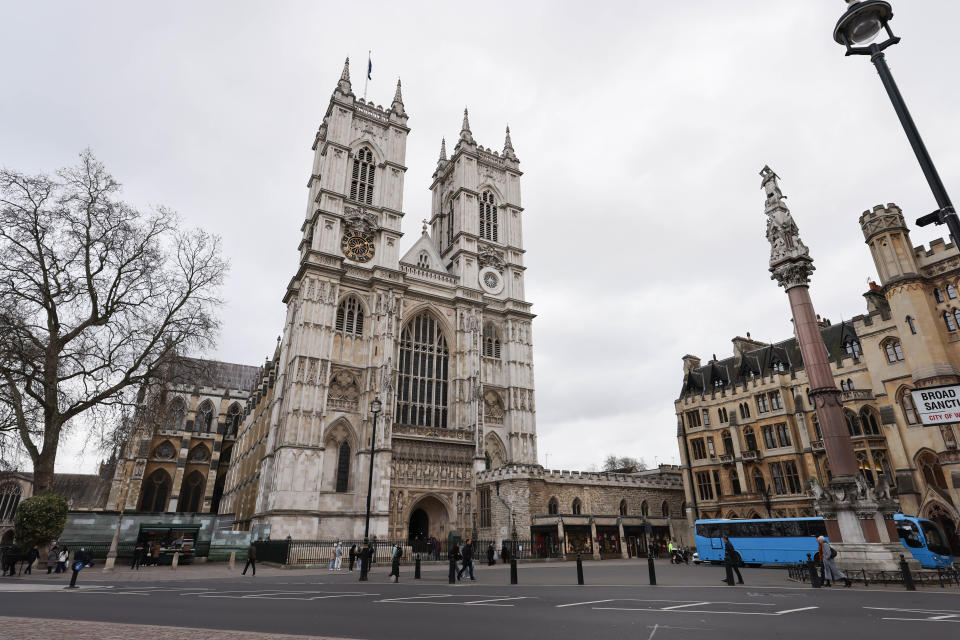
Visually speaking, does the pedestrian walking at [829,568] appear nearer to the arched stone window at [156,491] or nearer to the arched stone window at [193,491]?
the arched stone window at [156,491]

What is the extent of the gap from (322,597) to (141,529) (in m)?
22.3

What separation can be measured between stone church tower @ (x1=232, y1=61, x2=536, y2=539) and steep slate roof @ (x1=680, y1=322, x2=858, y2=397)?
44.1 ft

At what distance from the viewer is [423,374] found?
128ft

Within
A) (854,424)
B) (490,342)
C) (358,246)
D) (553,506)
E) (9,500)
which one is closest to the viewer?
(854,424)

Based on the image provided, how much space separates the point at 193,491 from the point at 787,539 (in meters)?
55.2

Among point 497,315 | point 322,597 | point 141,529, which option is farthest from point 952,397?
point 497,315

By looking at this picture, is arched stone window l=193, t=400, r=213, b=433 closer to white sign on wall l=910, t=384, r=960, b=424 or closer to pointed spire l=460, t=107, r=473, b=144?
pointed spire l=460, t=107, r=473, b=144

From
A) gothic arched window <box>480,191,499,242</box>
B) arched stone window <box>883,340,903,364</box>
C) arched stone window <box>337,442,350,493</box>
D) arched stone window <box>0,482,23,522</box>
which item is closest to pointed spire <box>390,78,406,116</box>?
gothic arched window <box>480,191,499,242</box>

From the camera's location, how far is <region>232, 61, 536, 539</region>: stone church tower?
3231 centimetres

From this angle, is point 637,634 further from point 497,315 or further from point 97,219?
point 497,315

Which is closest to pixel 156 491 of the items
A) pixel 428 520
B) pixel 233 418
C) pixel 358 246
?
pixel 233 418

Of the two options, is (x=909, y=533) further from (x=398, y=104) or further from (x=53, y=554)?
(x=398, y=104)

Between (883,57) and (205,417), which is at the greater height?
(205,417)

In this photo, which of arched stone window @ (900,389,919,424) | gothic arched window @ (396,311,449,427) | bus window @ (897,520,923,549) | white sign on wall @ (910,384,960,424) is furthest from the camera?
gothic arched window @ (396,311,449,427)
